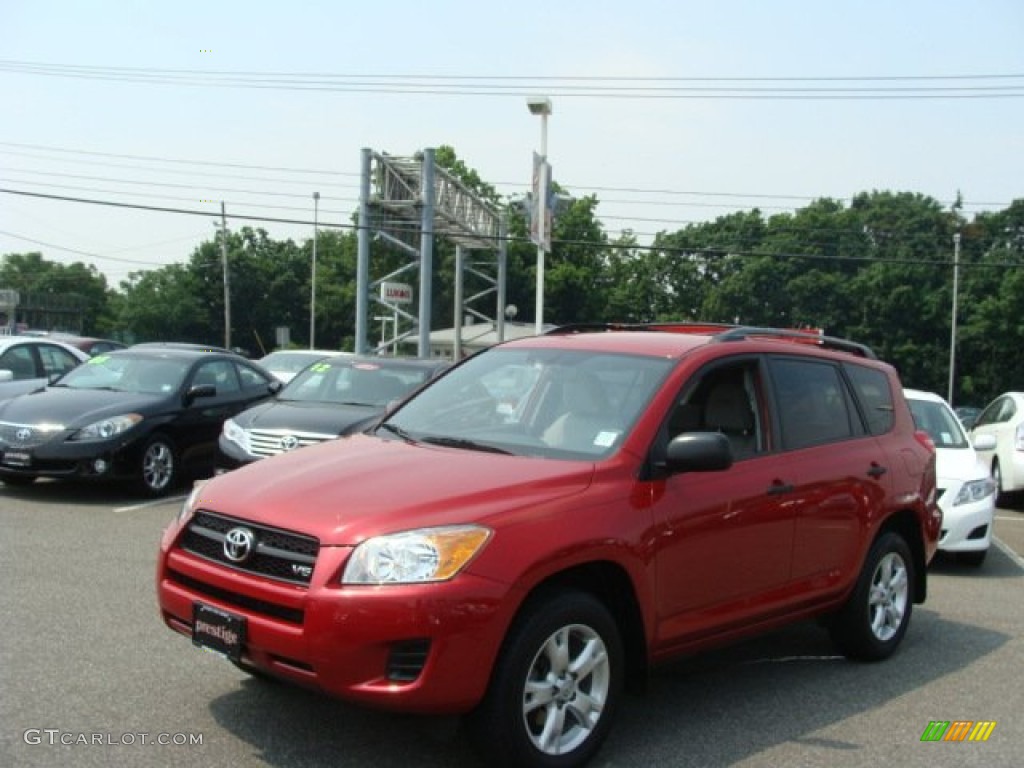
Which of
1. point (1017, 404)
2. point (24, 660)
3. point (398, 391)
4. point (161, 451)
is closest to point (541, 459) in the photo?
point (24, 660)

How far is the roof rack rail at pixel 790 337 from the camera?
5391 mm

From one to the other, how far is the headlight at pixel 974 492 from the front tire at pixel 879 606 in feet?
9.65

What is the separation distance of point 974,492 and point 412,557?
267 inches

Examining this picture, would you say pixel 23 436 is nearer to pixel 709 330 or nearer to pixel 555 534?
pixel 709 330

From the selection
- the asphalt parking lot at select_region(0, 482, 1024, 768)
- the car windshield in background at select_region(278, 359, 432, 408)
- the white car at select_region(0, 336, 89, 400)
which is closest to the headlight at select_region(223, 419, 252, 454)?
the car windshield in background at select_region(278, 359, 432, 408)

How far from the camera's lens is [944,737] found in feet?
15.5

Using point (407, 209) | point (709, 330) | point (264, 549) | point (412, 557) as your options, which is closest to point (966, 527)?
point (709, 330)

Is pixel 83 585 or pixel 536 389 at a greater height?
pixel 536 389

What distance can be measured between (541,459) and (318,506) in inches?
38.7

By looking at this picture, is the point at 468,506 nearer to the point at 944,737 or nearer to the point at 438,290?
the point at 944,737

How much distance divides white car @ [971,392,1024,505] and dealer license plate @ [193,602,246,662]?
1083 centimetres

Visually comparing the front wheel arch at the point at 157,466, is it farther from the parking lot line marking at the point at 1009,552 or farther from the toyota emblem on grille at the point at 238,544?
the parking lot line marking at the point at 1009,552

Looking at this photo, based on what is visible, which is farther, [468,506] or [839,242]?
[839,242]

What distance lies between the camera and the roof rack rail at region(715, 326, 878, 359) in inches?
212
